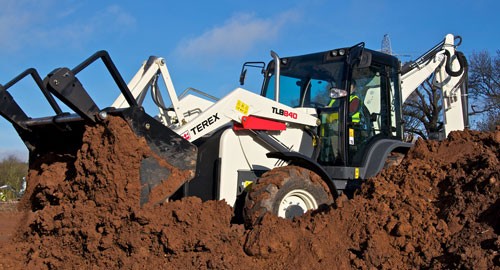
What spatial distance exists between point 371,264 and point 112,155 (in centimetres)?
257

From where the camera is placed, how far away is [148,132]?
5387mm

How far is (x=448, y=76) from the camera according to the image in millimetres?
9188

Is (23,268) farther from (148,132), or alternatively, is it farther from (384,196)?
(384,196)

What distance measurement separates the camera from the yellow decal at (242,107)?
6.42m

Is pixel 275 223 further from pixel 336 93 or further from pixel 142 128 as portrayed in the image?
pixel 336 93

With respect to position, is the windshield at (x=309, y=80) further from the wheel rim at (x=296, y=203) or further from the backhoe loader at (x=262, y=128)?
the wheel rim at (x=296, y=203)

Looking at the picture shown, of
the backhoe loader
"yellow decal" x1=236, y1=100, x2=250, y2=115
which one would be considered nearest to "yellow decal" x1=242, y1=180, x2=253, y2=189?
the backhoe loader

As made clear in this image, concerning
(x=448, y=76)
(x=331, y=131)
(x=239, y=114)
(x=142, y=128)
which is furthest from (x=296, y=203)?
(x=448, y=76)

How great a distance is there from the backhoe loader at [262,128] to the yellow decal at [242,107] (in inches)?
0.5

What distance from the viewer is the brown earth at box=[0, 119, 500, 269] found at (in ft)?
15.0

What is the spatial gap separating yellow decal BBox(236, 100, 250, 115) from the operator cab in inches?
28.3

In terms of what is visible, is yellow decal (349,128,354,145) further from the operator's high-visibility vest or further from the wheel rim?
the wheel rim

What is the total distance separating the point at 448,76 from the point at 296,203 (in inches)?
172

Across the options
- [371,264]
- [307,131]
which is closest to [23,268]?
[371,264]
